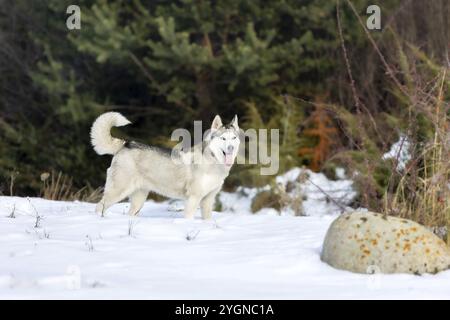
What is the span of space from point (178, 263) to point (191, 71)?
866cm

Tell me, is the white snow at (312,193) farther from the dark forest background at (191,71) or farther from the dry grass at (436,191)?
the dry grass at (436,191)

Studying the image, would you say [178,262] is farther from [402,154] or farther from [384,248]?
[402,154]

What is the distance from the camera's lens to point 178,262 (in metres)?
4.58

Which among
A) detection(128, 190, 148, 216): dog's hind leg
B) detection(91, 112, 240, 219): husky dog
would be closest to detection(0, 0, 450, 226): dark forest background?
detection(128, 190, 148, 216): dog's hind leg

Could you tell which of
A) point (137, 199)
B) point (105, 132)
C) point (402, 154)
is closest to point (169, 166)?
point (137, 199)

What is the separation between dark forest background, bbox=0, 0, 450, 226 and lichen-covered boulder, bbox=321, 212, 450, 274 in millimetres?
6436

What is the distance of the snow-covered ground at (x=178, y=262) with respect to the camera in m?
3.97

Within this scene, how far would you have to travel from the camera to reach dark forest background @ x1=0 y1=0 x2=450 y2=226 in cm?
1199

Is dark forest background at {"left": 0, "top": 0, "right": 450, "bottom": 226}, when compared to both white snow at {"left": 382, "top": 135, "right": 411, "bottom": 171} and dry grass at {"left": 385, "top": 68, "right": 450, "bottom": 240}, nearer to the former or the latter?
white snow at {"left": 382, "top": 135, "right": 411, "bottom": 171}

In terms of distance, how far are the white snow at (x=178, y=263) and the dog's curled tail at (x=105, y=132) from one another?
98cm

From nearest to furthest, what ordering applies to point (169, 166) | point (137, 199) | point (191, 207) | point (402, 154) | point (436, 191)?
point (436, 191) → point (191, 207) → point (169, 166) → point (137, 199) → point (402, 154)

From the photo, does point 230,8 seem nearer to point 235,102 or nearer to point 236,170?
point 235,102

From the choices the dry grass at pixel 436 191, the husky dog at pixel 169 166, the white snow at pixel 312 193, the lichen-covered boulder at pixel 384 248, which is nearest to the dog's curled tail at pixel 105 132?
the husky dog at pixel 169 166

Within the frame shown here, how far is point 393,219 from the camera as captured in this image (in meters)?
4.67
